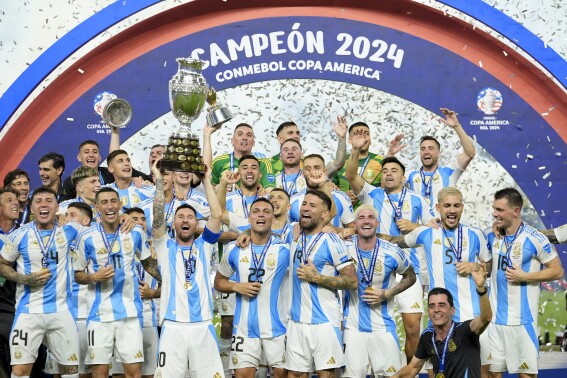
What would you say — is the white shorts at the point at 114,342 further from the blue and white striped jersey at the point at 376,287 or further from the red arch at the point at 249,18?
the red arch at the point at 249,18

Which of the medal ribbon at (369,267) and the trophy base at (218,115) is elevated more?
the trophy base at (218,115)

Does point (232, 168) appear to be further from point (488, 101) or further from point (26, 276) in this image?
point (488, 101)

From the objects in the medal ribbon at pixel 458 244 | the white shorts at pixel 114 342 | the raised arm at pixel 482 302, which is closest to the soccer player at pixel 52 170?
the white shorts at pixel 114 342

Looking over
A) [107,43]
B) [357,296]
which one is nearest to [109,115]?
[107,43]

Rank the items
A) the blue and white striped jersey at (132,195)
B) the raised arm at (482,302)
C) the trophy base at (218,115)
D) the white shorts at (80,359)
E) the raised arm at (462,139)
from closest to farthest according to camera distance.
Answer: the raised arm at (482,302) < the trophy base at (218,115) < the white shorts at (80,359) < the blue and white striped jersey at (132,195) < the raised arm at (462,139)

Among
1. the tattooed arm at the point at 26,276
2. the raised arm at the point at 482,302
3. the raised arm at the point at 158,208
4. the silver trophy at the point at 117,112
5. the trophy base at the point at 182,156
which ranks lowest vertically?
the raised arm at the point at 482,302

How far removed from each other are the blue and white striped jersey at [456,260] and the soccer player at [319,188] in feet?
2.93

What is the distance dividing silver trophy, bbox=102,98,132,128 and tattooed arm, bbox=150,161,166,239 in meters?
2.16

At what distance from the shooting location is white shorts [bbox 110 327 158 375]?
995 centimetres

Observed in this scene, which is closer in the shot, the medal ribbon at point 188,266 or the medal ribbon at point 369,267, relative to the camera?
the medal ribbon at point 188,266

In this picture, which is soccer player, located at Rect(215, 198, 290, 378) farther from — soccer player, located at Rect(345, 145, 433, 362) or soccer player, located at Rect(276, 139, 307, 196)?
soccer player, located at Rect(345, 145, 433, 362)

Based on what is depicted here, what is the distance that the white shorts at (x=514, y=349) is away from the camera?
948 centimetres

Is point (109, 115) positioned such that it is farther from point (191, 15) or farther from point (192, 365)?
point (192, 365)

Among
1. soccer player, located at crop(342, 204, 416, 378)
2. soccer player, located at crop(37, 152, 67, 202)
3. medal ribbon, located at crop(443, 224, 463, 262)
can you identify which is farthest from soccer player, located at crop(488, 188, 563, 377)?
soccer player, located at crop(37, 152, 67, 202)
